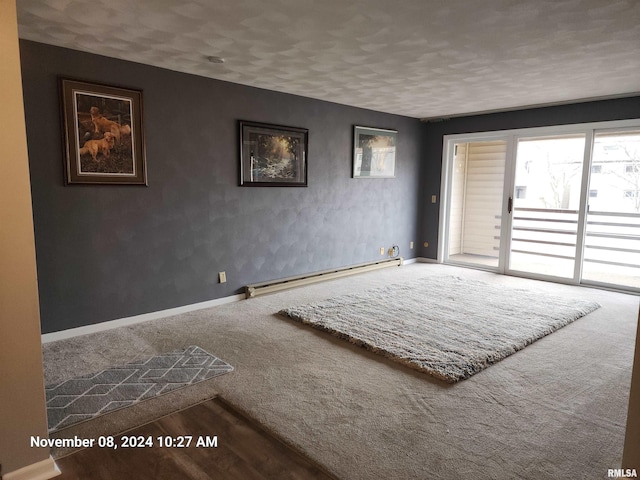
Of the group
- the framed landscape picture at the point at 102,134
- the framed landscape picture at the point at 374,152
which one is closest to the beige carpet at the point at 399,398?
the framed landscape picture at the point at 102,134

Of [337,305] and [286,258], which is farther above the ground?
[286,258]

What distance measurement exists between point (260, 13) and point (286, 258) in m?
2.95

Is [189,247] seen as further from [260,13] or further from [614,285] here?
[614,285]

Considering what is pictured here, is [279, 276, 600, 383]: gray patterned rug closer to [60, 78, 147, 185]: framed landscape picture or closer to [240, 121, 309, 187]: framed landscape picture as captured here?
[240, 121, 309, 187]: framed landscape picture

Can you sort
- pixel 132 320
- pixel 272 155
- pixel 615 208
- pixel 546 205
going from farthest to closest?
pixel 546 205
pixel 615 208
pixel 272 155
pixel 132 320

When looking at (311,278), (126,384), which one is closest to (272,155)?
(311,278)

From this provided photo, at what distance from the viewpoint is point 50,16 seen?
2.64 m

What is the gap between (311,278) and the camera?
5.23m

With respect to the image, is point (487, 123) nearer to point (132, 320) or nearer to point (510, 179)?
point (510, 179)

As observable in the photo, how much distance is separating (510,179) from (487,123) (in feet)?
2.92

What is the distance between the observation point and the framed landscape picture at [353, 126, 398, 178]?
574cm

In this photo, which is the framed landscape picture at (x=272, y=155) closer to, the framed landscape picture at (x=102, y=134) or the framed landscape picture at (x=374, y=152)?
the framed landscape picture at (x=374, y=152)

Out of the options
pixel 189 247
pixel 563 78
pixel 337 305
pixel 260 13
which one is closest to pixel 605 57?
pixel 563 78

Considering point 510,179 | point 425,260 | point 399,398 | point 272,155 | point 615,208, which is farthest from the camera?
point 425,260
